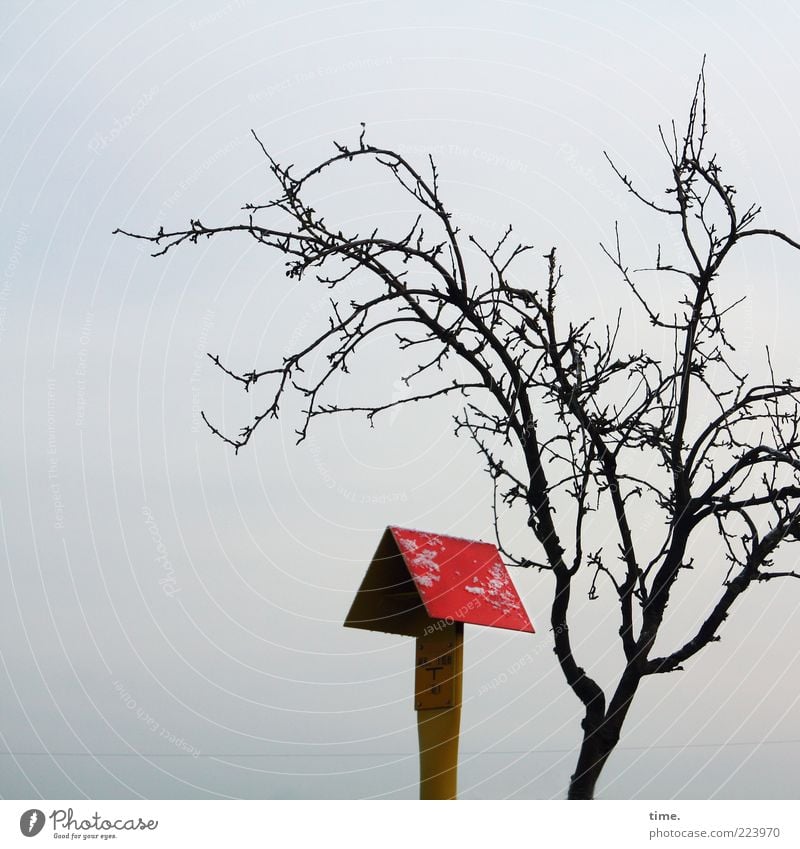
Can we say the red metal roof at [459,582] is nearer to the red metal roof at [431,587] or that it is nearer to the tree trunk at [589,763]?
the red metal roof at [431,587]

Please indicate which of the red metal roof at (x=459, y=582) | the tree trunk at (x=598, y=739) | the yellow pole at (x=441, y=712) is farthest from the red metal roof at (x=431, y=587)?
the tree trunk at (x=598, y=739)

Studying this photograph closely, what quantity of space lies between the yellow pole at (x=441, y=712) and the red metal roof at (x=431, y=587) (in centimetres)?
12

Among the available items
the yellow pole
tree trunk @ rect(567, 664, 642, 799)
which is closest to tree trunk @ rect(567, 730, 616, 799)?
tree trunk @ rect(567, 664, 642, 799)

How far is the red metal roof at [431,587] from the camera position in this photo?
4.39 metres

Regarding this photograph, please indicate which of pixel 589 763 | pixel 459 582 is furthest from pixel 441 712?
pixel 589 763

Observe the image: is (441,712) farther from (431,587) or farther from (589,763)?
(589,763)

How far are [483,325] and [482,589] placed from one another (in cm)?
103

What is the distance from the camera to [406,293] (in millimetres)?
4559

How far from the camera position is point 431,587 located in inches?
172

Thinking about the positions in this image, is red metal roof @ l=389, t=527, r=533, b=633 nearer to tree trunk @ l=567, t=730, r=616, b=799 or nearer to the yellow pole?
the yellow pole

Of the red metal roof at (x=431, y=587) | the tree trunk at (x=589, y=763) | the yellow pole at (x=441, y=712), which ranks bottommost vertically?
the tree trunk at (x=589, y=763)

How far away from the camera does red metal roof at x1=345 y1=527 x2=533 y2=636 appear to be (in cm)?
439

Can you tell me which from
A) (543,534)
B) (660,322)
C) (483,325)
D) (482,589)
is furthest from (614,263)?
(482,589)

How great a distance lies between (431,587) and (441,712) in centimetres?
50
